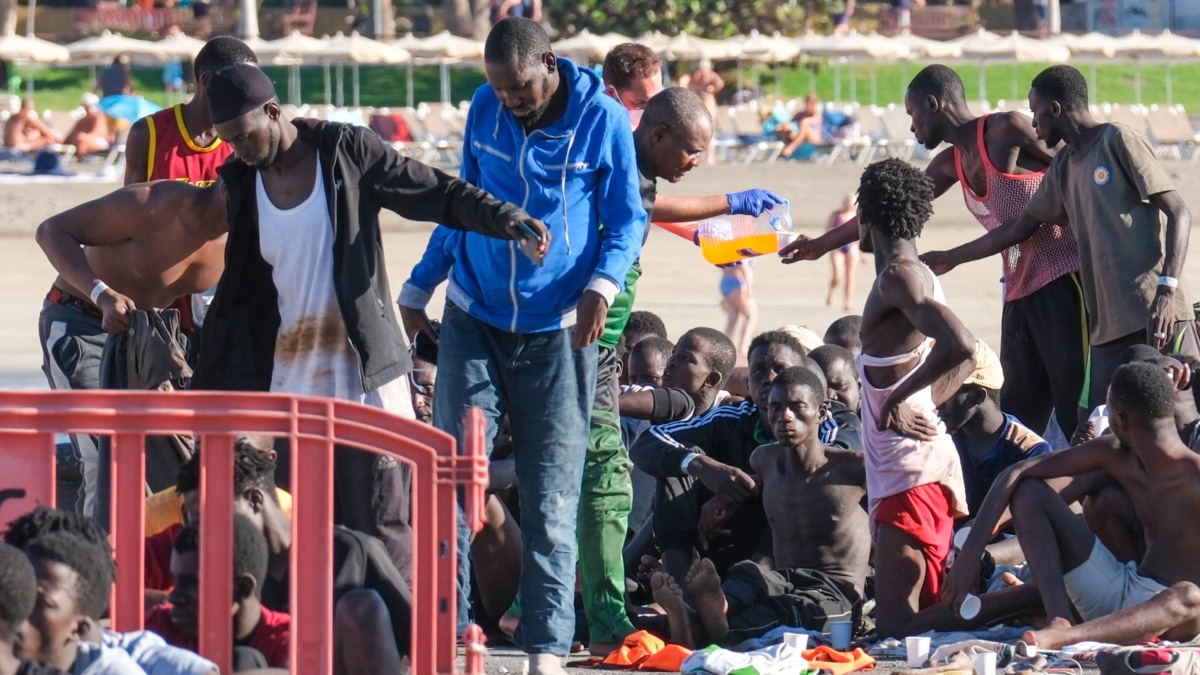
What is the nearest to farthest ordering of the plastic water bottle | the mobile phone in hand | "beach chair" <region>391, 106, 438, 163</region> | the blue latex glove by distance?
the mobile phone in hand < the blue latex glove < the plastic water bottle < "beach chair" <region>391, 106, 438, 163</region>

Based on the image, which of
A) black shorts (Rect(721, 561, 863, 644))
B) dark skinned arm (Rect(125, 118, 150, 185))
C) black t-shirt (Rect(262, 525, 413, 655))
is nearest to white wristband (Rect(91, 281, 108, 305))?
dark skinned arm (Rect(125, 118, 150, 185))

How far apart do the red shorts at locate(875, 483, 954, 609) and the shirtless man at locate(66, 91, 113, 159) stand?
23249mm

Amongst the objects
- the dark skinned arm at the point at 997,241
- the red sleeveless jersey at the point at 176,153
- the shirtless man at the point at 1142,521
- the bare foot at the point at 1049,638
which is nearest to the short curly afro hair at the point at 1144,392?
the shirtless man at the point at 1142,521

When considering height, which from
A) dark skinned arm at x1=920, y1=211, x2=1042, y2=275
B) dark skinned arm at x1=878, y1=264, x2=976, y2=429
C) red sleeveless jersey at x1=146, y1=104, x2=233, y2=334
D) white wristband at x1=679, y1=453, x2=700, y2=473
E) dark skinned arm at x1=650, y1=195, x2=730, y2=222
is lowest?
white wristband at x1=679, y1=453, x2=700, y2=473

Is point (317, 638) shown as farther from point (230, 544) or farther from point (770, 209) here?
point (770, 209)

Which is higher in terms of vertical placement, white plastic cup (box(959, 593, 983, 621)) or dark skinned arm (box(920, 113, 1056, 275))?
dark skinned arm (box(920, 113, 1056, 275))

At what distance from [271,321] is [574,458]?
921 mm

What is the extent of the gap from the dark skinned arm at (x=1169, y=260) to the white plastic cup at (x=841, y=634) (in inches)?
73.1

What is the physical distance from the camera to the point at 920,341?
6246 millimetres

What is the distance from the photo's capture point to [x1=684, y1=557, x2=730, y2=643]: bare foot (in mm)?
5953

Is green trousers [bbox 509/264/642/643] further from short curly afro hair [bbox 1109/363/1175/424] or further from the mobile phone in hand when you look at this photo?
short curly afro hair [bbox 1109/363/1175/424]

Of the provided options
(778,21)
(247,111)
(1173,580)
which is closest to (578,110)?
(247,111)

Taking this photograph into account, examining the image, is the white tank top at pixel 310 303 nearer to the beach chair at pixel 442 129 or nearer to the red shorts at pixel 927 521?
the red shorts at pixel 927 521

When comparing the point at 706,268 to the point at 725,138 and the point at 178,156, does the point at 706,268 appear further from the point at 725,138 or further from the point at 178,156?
the point at 178,156
